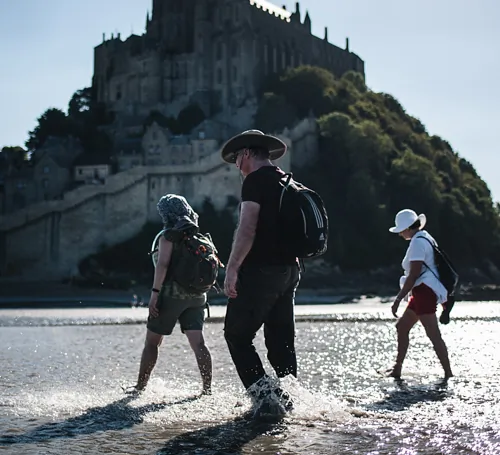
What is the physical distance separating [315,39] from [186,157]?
3157 cm

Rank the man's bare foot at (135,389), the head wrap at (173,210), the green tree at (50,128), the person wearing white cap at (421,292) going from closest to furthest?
the man's bare foot at (135,389) < the head wrap at (173,210) < the person wearing white cap at (421,292) < the green tree at (50,128)

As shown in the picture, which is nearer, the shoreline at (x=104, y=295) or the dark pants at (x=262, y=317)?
the dark pants at (x=262, y=317)

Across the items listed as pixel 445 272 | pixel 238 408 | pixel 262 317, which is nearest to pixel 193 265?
pixel 262 317

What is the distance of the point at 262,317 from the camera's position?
5.57 metres

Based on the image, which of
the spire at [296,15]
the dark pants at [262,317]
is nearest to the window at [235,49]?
the spire at [296,15]

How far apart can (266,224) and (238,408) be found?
1.21m

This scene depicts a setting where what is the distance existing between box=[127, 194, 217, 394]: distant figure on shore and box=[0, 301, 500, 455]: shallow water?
1.01 feet

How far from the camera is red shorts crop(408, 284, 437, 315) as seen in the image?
7.52 meters

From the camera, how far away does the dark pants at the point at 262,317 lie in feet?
18.0

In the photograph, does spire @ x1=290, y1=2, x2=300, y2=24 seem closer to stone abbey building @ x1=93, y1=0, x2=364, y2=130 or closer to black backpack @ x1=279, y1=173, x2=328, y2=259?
stone abbey building @ x1=93, y1=0, x2=364, y2=130

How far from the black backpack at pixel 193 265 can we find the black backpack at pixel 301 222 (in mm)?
1199

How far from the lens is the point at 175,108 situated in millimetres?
72062

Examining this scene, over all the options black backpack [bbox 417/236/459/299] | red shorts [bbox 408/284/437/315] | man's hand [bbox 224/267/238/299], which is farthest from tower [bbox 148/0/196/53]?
man's hand [bbox 224/267/238/299]

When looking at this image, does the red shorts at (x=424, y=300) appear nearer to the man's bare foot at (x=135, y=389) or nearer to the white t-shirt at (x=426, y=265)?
the white t-shirt at (x=426, y=265)
